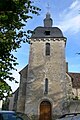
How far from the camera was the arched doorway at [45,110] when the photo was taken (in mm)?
25703

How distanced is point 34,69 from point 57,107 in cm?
533

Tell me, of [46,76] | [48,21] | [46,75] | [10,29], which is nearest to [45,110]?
[46,76]

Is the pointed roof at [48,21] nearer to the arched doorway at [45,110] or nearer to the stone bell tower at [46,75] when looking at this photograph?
the stone bell tower at [46,75]

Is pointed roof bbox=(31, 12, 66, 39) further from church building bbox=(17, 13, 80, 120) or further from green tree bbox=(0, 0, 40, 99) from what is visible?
green tree bbox=(0, 0, 40, 99)

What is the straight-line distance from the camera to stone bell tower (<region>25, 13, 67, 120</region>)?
26.0m

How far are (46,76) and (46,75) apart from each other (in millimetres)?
126

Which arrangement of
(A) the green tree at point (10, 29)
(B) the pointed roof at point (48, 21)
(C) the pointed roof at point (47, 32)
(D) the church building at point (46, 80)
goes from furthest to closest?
(B) the pointed roof at point (48, 21) → (C) the pointed roof at point (47, 32) → (D) the church building at point (46, 80) → (A) the green tree at point (10, 29)

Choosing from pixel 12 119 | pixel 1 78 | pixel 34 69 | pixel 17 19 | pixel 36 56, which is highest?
pixel 36 56

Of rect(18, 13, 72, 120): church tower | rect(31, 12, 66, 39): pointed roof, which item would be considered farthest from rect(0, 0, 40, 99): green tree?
rect(31, 12, 66, 39): pointed roof

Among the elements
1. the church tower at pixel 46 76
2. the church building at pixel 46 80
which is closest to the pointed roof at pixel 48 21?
the church building at pixel 46 80

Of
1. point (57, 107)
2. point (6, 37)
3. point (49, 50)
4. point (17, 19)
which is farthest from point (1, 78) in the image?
point (49, 50)

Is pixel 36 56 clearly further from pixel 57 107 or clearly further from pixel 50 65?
pixel 57 107

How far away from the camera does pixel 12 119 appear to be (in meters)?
8.56

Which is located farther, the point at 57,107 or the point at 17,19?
the point at 57,107
